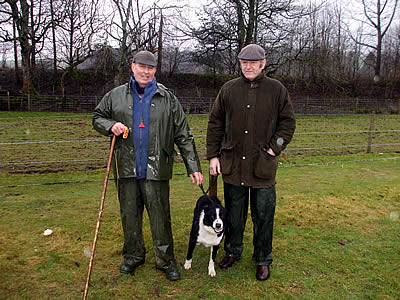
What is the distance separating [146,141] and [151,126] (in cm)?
14

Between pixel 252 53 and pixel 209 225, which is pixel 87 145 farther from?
pixel 252 53

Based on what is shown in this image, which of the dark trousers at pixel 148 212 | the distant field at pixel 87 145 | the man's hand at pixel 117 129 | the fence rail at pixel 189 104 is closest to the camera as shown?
the man's hand at pixel 117 129

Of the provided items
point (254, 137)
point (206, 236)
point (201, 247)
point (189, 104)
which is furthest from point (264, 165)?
point (189, 104)

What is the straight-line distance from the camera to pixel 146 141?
308cm

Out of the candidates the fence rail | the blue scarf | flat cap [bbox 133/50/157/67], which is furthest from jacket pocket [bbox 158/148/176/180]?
the fence rail

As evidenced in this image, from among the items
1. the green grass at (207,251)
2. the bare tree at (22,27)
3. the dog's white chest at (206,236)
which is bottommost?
the green grass at (207,251)

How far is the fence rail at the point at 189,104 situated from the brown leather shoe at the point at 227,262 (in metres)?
17.2

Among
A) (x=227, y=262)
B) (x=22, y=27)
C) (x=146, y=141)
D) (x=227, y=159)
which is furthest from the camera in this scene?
(x=22, y=27)

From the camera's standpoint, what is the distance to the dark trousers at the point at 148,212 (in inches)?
126

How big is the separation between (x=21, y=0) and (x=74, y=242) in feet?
71.7

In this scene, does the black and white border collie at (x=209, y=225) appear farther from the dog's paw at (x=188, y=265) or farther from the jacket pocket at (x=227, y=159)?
the jacket pocket at (x=227, y=159)

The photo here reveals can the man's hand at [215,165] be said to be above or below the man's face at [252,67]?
below

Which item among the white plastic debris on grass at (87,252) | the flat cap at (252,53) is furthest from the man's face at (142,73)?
the white plastic debris on grass at (87,252)

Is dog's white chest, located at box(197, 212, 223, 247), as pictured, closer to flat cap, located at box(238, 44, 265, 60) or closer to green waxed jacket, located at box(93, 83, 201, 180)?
green waxed jacket, located at box(93, 83, 201, 180)
